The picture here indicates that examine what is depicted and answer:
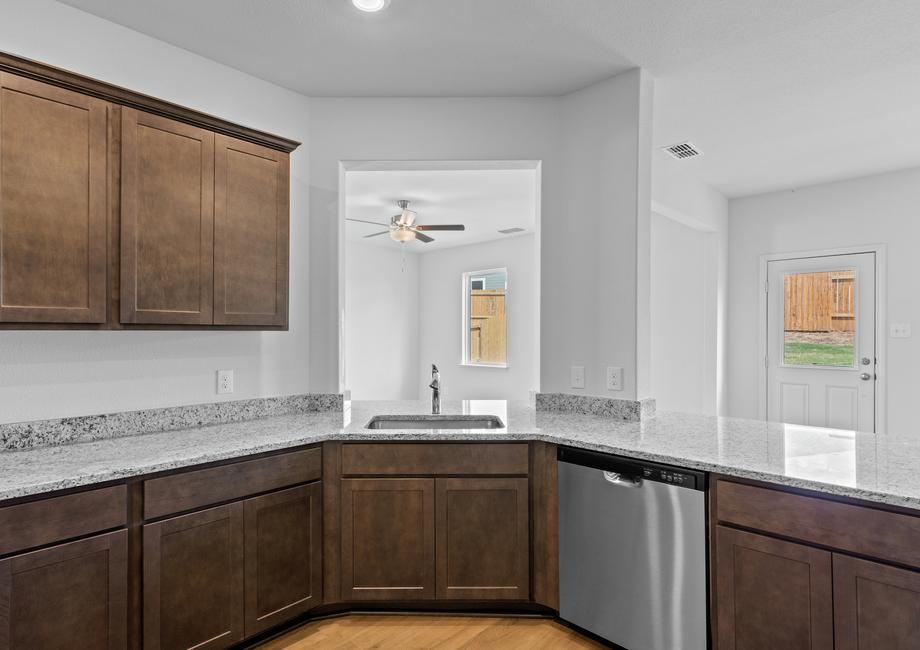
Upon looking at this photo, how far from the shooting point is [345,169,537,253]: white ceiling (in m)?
4.51

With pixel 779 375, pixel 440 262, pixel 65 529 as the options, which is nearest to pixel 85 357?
pixel 65 529

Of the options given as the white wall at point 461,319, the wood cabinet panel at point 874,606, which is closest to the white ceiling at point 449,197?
the white wall at point 461,319

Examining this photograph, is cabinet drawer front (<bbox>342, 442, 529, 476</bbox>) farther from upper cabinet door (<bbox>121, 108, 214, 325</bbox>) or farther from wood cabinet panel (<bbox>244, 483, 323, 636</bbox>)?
upper cabinet door (<bbox>121, 108, 214, 325</bbox>)

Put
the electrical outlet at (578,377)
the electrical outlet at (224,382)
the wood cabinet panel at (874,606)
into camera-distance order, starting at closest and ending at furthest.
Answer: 1. the wood cabinet panel at (874,606)
2. the electrical outlet at (224,382)
3. the electrical outlet at (578,377)

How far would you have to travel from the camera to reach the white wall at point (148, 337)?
6.59 ft

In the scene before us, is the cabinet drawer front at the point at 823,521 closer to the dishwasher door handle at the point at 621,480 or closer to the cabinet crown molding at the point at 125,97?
the dishwasher door handle at the point at 621,480

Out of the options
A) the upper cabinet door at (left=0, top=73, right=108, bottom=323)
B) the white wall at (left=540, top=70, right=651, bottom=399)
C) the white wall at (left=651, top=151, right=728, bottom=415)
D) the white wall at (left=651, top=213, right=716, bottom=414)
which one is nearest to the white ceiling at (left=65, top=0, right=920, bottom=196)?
the white wall at (left=540, top=70, right=651, bottom=399)

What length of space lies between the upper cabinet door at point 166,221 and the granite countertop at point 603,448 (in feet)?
1.73

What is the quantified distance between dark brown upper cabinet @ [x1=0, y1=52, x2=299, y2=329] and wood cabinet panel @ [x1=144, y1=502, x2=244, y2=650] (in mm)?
801

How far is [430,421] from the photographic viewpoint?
2.77 meters

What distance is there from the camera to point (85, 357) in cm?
214

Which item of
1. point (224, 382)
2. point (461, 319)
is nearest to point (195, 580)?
point (224, 382)

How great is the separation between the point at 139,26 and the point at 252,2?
0.58 metres

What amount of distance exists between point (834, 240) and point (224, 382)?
16.0 feet
